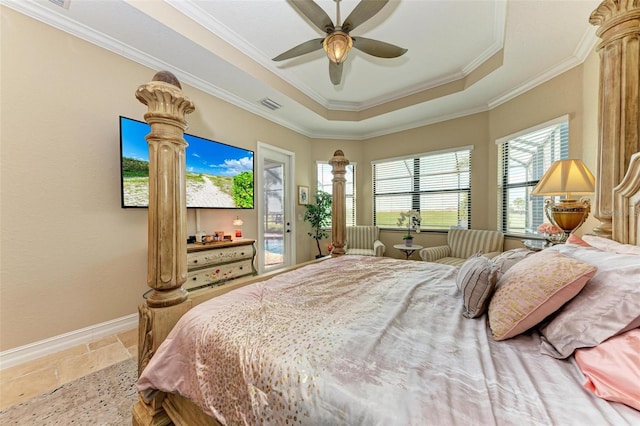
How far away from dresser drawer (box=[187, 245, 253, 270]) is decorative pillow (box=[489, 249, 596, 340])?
2.51m

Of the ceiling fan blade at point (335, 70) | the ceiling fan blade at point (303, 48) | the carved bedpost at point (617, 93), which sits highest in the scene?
the ceiling fan blade at point (303, 48)

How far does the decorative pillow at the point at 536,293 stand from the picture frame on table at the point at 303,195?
3.81 metres

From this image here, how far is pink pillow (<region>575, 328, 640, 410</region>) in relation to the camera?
0.54 m

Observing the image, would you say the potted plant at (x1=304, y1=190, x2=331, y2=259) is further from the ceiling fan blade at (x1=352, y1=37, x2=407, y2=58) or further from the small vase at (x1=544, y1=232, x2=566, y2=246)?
the small vase at (x1=544, y1=232, x2=566, y2=246)

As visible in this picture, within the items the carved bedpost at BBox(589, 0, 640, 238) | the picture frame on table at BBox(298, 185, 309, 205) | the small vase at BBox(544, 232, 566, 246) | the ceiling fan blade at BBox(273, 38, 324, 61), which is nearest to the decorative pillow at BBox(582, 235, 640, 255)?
the carved bedpost at BBox(589, 0, 640, 238)

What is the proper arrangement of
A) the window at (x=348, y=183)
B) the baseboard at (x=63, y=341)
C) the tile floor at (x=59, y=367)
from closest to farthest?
the tile floor at (x=59, y=367)
the baseboard at (x=63, y=341)
the window at (x=348, y=183)

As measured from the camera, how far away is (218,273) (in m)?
2.73

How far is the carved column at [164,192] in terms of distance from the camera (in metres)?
1.13

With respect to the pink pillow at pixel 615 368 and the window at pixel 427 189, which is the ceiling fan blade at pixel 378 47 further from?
the window at pixel 427 189

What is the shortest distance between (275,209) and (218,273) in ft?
5.53

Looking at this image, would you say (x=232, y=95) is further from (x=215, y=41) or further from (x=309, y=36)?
(x=309, y=36)

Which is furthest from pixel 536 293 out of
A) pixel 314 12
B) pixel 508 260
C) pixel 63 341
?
pixel 63 341

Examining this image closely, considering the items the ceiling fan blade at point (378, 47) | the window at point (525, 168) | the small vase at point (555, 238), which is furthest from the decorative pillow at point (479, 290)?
the window at point (525, 168)

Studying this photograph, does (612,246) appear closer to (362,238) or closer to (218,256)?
(218,256)
